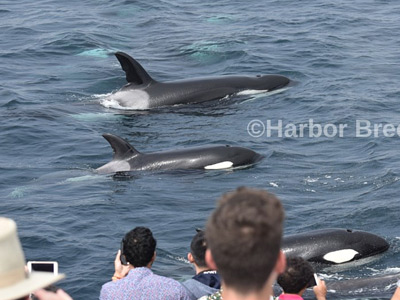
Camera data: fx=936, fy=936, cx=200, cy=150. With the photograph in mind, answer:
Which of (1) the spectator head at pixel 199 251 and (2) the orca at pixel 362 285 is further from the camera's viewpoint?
(2) the orca at pixel 362 285

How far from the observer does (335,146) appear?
1933 cm

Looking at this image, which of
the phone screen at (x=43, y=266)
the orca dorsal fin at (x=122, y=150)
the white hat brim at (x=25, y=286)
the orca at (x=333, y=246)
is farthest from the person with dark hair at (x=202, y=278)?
the orca dorsal fin at (x=122, y=150)

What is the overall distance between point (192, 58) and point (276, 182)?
10.7 meters

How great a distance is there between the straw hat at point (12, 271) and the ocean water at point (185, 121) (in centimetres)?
737

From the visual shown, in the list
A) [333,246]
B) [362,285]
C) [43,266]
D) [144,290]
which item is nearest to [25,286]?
[43,266]

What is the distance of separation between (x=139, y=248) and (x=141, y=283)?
1.10 feet

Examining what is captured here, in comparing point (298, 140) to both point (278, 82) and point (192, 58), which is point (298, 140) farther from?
point (192, 58)

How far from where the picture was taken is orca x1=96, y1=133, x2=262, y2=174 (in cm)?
1753

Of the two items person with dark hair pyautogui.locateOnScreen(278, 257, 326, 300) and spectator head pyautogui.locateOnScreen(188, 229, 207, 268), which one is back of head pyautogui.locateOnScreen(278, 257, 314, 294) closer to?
person with dark hair pyautogui.locateOnScreen(278, 257, 326, 300)

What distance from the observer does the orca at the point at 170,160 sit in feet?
57.5

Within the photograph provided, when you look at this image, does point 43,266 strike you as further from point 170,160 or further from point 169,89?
point 169,89

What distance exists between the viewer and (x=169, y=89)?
73.9ft

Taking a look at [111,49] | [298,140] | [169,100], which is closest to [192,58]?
[111,49]

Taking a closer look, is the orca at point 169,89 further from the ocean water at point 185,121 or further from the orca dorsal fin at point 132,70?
the ocean water at point 185,121
